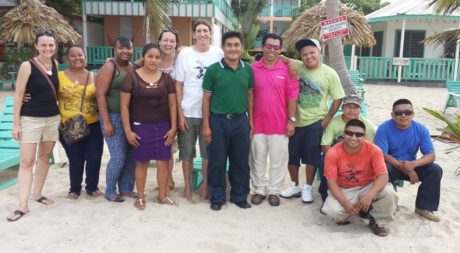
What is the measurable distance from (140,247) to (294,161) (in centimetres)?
194

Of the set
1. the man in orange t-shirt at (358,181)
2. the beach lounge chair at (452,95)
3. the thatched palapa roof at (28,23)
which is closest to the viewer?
the man in orange t-shirt at (358,181)

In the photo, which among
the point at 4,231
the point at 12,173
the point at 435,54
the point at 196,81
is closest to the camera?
the point at 4,231

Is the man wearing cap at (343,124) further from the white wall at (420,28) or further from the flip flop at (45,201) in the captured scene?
the white wall at (420,28)

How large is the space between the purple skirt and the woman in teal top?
208mm

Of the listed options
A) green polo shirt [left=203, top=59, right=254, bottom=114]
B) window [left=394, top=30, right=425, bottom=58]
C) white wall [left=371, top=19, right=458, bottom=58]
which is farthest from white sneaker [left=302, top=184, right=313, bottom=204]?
window [left=394, top=30, right=425, bottom=58]

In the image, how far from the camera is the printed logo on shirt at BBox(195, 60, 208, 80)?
4.30m

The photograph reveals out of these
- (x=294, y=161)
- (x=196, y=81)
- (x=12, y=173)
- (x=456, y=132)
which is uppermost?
(x=196, y=81)

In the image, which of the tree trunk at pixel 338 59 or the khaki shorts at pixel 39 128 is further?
the tree trunk at pixel 338 59

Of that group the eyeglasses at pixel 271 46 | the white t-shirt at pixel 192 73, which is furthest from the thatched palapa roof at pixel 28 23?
the eyeglasses at pixel 271 46

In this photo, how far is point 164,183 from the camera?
4453 millimetres

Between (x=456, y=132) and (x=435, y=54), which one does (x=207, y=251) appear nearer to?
(x=456, y=132)

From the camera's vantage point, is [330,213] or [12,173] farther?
[12,173]

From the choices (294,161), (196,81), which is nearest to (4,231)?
(196,81)

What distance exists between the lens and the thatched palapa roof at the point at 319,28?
1271cm
